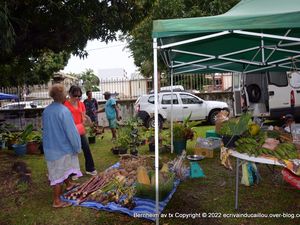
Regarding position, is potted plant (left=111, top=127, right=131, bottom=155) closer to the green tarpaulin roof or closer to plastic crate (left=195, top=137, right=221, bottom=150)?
plastic crate (left=195, top=137, right=221, bottom=150)

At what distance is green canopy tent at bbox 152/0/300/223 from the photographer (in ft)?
11.5

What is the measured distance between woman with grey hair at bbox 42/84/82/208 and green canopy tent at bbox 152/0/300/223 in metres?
1.49

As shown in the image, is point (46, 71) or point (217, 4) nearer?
point (217, 4)

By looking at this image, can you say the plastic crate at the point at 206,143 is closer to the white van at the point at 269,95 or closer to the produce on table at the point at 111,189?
the produce on table at the point at 111,189

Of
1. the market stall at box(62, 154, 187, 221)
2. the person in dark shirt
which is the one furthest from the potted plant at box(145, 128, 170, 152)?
the person in dark shirt

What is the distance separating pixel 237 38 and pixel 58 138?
3.34 m

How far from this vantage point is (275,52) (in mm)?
6660

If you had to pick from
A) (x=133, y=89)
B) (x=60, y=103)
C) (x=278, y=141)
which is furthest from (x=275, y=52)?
(x=133, y=89)

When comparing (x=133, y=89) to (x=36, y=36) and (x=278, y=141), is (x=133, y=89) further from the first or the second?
(x=278, y=141)

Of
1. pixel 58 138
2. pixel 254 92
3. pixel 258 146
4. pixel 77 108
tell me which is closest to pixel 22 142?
pixel 77 108

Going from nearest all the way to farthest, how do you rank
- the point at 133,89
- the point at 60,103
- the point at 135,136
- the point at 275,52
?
1. the point at 60,103
2. the point at 275,52
3. the point at 135,136
4. the point at 133,89

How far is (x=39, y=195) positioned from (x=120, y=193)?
162 centimetres

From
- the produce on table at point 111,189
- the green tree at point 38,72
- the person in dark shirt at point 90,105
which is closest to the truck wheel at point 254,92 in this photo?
the person in dark shirt at point 90,105

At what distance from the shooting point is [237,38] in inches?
222
